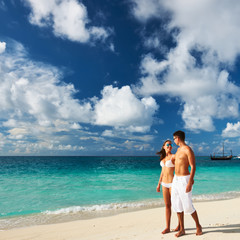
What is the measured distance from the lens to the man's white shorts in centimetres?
411

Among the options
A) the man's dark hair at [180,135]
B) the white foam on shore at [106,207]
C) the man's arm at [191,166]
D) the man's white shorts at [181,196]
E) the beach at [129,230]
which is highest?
the man's dark hair at [180,135]

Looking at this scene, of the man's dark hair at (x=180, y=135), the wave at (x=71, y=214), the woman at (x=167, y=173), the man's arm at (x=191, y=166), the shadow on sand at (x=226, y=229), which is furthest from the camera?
the wave at (x=71, y=214)

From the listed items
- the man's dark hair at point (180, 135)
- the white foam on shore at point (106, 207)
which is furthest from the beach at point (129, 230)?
the white foam on shore at point (106, 207)

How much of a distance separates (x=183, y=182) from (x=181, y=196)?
30 cm

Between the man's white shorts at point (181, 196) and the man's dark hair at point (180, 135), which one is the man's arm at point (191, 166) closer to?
the man's white shorts at point (181, 196)

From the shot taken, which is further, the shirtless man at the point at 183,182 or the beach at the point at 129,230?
the beach at the point at 129,230

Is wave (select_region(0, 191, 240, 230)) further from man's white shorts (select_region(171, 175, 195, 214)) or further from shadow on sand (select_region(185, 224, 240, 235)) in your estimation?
man's white shorts (select_region(171, 175, 195, 214))

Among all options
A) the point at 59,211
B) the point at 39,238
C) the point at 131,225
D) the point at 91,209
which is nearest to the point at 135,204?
the point at 91,209

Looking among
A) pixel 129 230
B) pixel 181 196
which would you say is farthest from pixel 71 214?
pixel 181 196

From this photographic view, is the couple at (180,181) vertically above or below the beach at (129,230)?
above

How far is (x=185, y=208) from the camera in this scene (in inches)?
163

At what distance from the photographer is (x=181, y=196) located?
416cm

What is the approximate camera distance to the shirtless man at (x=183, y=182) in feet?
13.5

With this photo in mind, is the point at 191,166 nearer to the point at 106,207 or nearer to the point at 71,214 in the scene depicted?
the point at 71,214
